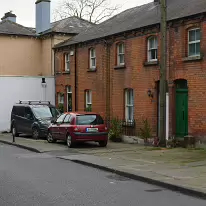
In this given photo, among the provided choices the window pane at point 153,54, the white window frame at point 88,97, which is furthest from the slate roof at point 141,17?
the white window frame at point 88,97

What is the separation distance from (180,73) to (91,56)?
9.02 meters

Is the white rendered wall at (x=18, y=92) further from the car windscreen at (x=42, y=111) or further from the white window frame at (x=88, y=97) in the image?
the car windscreen at (x=42, y=111)

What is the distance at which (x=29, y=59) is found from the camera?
34250 millimetres

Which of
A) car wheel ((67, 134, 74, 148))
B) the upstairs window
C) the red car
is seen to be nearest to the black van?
the upstairs window

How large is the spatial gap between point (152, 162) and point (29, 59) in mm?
21809

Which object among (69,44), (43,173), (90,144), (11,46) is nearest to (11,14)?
(11,46)

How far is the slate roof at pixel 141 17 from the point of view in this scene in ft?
65.7

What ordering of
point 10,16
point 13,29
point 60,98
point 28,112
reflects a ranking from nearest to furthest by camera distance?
point 28,112
point 60,98
point 13,29
point 10,16

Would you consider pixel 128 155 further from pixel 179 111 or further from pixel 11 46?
pixel 11 46

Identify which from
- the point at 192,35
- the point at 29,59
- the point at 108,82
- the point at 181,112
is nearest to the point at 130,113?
the point at 108,82

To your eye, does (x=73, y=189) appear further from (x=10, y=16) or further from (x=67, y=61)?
(x=10, y=16)

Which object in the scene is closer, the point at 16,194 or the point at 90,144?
the point at 16,194

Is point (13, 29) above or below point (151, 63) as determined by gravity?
above

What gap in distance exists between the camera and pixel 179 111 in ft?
65.7
